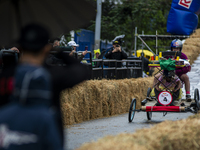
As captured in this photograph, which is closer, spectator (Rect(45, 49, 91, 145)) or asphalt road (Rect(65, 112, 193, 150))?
spectator (Rect(45, 49, 91, 145))

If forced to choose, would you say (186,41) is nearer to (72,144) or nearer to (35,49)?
(72,144)

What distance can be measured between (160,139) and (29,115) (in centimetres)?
234

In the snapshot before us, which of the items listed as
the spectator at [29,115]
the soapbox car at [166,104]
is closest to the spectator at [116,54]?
the soapbox car at [166,104]

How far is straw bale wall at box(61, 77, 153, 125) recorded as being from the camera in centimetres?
1065

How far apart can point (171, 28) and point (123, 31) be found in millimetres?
11035

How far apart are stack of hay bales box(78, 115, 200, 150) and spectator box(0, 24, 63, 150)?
115 cm

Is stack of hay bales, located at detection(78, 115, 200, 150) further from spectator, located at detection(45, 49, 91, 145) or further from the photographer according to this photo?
the photographer

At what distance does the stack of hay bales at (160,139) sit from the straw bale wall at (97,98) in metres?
5.23

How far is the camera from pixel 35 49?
290cm

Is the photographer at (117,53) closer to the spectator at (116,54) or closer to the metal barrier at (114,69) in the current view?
the spectator at (116,54)

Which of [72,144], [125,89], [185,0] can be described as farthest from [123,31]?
[72,144]

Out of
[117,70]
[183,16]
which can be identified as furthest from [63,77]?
[183,16]

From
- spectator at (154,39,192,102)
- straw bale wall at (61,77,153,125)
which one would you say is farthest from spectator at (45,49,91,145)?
spectator at (154,39,192,102)

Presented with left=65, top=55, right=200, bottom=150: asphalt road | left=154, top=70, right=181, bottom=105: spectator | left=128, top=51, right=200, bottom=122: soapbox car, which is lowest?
left=65, top=55, right=200, bottom=150: asphalt road
